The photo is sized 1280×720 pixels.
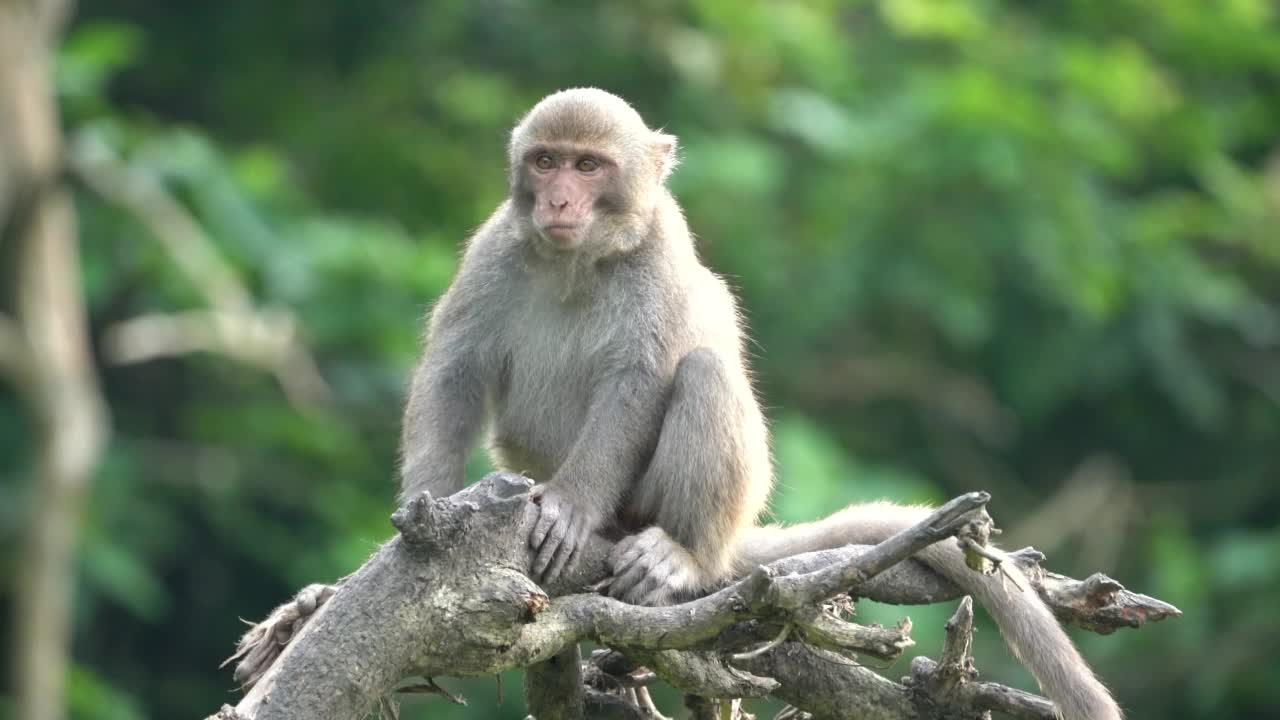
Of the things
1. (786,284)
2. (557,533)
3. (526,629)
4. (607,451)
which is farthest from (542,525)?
A: (786,284)

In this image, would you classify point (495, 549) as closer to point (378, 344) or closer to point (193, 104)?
point (378, 344)

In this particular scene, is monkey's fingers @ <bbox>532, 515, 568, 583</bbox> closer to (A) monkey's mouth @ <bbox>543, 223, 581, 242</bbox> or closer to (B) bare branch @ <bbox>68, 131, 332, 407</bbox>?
(A) monkey's mouth @ <bbox>543, 223, 581, 242</bbox>

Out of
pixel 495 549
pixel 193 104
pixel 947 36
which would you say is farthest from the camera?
pixel 193 104

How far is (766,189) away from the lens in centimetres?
1734

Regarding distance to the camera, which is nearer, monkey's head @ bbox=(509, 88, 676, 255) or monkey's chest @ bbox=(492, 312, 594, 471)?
monkey's head @ bbox=(509, 88, 676, 255)

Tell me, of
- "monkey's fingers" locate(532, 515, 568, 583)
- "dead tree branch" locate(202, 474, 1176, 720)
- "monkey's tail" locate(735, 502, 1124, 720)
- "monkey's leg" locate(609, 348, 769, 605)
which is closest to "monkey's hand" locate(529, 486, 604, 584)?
"monkey's fingers" locate(532, 515, 568, 583)

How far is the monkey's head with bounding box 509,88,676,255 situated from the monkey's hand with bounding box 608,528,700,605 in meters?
1.50

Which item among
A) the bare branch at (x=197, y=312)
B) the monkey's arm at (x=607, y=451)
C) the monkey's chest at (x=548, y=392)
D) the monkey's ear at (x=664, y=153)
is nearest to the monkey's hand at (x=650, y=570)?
the monkey's arm at (x=607, y=451)

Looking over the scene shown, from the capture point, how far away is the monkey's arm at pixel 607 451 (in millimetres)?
7176

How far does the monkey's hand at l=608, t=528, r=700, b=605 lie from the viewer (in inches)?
278

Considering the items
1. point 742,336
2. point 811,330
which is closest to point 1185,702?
point 811,330

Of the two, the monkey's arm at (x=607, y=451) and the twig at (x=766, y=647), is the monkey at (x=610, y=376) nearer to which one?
the monkey's arm at (x=607, y=451)

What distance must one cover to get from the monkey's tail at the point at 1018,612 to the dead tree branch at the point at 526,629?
0.29m

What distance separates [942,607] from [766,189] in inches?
175
